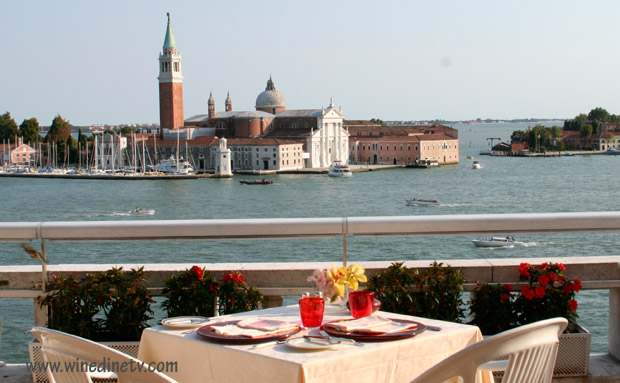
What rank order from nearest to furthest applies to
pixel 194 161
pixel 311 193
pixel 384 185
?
1. pixel 311 193
2. pixel 384 185
3. pixel 194 161

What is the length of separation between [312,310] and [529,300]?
0.67 metres

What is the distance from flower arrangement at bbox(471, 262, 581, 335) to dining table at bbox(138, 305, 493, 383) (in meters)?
0.44

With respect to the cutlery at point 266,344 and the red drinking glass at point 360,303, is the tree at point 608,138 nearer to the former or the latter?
the red drinking glass at point 360,303

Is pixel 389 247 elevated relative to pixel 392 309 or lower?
lower

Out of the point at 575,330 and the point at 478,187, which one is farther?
the point at 478,187

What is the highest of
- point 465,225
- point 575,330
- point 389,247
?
point 465,225

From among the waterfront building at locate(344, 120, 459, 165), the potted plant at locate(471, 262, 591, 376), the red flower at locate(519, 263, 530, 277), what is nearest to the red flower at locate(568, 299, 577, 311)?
the potted plant at locate(471, 262, 591, 376)

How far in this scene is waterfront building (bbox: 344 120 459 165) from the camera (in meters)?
46.5

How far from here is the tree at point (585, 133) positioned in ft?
200

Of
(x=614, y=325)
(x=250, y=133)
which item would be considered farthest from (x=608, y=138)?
(x=614, y=325)

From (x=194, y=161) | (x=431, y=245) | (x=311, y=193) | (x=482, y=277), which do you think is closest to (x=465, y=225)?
(x=482, y=277)

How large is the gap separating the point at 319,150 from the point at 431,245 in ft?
111

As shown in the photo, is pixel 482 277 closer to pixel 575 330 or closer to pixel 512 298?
pixel 512 298

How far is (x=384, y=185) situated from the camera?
32812 mm
